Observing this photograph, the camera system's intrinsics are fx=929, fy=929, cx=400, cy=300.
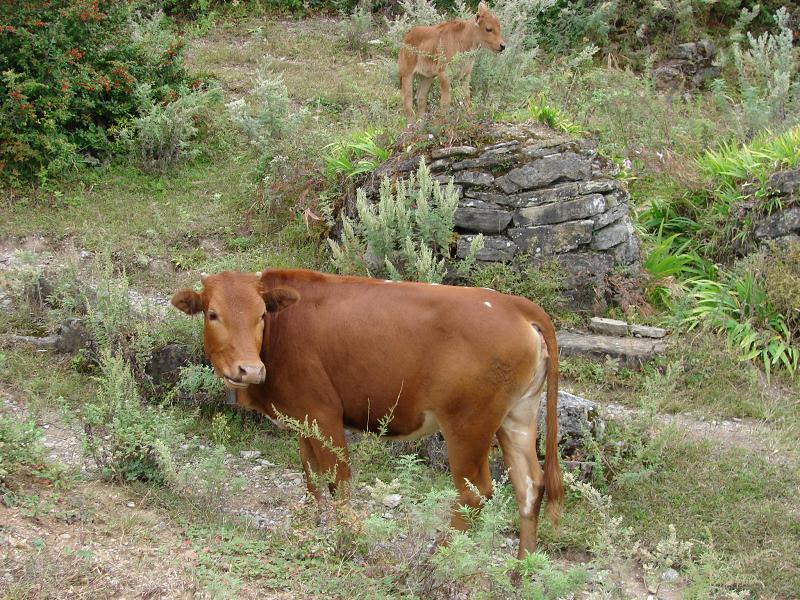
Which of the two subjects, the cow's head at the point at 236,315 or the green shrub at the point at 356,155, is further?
the green shrub at the point at 356,155

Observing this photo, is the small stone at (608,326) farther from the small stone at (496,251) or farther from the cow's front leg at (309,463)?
the cow's front leg at (309,463)

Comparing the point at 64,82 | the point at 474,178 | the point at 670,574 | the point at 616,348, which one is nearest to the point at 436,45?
the point at 474,178

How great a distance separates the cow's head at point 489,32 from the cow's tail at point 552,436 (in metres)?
7.95

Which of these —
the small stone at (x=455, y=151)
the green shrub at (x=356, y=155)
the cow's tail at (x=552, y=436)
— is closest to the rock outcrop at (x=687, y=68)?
the green shrub at (x=356, y=155)

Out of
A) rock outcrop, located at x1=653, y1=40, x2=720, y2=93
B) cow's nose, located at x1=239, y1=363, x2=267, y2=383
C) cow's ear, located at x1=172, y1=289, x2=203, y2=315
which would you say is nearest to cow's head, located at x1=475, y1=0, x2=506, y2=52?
rock outcrop, located at x1=653, y1=40, x2=720, y2=93

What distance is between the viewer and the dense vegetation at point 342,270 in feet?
19.3

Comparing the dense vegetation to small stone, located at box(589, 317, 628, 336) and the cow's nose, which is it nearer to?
small stone, located at box(589, 317, 628, 336)

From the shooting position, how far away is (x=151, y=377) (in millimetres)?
8898

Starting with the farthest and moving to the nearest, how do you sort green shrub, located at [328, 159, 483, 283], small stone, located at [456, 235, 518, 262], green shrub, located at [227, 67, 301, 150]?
green shrub, located at [227, 67, 301, 150] → small stone, located at [456, 235, 518, 262] → green shrub, located at [328, 159, 483, 283]

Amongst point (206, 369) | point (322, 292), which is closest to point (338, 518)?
point (322, 292)

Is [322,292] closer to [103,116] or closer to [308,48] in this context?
[103,116]

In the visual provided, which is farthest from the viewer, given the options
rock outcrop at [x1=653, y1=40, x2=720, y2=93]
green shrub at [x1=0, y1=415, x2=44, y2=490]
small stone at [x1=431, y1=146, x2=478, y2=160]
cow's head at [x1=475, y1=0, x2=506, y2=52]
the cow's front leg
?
rock outcrop at [x1=653, y1=40, x2=720, y2=93]

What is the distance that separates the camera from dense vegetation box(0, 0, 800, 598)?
589cm

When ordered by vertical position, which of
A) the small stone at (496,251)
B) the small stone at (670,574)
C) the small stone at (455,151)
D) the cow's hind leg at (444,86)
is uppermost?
the cow's hind leg at (444,86)
